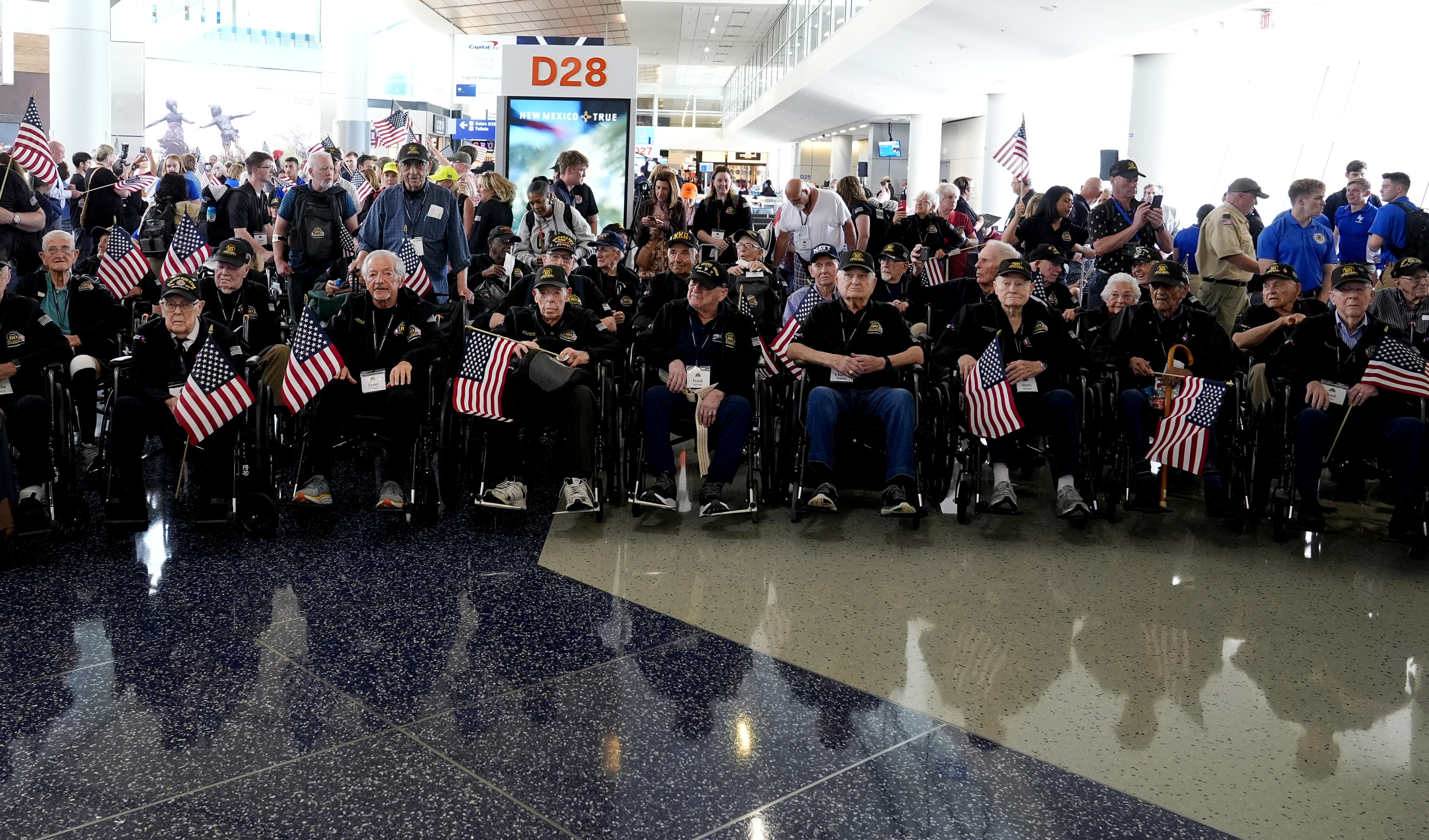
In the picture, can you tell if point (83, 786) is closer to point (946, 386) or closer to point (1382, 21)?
point (946, 386)

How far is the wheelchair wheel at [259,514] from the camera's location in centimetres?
424

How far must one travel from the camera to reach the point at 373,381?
4.56 metres

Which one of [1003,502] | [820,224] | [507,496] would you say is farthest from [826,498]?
[820,224]

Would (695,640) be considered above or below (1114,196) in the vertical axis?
below

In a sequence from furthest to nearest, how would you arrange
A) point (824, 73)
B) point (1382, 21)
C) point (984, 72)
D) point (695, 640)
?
1. point (824, 73)
2. point (984, 72)
3. point (1382, 21)
4. point (695, 640)

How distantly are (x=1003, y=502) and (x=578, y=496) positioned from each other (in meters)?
1.78

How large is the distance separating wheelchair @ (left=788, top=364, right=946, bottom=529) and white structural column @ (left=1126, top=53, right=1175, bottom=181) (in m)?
9.68

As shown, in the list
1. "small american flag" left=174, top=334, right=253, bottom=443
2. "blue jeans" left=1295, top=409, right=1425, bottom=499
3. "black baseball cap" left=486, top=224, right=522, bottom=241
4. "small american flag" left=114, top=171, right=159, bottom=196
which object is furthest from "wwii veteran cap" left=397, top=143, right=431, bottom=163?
"blue jeans" left=1295, top=409, right=1425, bottom=499

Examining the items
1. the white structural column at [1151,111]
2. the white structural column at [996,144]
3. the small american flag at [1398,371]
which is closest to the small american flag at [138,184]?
the small american flag at [1398,371]

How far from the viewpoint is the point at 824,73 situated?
19781 mm

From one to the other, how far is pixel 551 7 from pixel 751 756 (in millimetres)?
25195

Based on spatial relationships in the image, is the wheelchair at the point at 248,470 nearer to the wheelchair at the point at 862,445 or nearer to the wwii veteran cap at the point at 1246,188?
the wheelchair at the point at 862,445

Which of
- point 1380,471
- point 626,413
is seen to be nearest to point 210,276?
point 626,413

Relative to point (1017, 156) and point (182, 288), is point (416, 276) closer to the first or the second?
point (182, 288)
